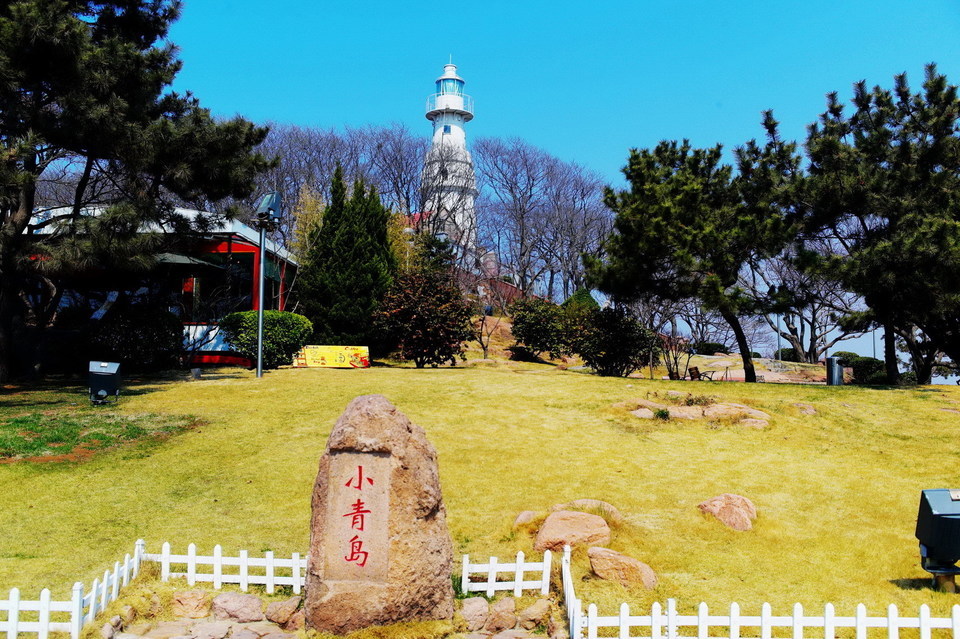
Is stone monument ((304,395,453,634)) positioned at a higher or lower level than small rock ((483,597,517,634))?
higher

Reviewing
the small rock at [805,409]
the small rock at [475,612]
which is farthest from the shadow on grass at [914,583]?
the small rock at [805,409]

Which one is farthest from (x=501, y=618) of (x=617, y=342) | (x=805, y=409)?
(x=617, y=342)

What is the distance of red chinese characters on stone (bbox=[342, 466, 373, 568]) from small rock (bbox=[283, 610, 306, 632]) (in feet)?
2.15

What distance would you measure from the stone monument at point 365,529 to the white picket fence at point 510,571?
0.69 m

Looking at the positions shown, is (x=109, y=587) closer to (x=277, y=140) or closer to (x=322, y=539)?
(x=322, y=539)

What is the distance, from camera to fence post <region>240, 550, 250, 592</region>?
5.73 metres

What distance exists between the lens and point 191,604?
5.45 meters

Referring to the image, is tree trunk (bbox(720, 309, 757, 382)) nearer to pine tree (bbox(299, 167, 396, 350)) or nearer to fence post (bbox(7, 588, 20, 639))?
pine tree (bbox(299, 167, 396, 350))

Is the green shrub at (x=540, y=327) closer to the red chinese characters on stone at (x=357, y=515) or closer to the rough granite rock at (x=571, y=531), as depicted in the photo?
the rough granite rock at (x=571, y=531)

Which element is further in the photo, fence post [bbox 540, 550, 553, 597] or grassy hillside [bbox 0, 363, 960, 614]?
grassy hillside [bbox 0, 363, 960, 614]

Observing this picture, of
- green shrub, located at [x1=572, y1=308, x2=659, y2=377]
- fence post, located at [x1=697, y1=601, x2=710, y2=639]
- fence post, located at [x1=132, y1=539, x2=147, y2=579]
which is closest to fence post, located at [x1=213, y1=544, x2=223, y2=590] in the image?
fence post, located at [x1=132, y1=539, x2=147, y2=579]

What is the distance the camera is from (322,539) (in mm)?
5082

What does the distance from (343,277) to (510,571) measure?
19.7 meters

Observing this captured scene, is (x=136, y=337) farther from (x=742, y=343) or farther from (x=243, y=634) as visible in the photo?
(x=742, y=343)
